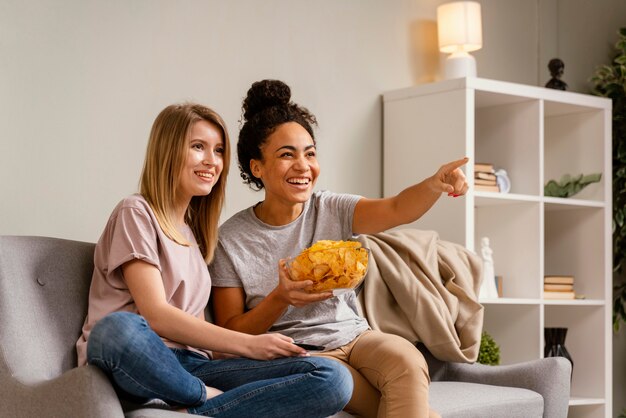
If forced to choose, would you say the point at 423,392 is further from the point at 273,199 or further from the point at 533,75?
the point at 533,75

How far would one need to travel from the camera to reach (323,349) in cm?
242

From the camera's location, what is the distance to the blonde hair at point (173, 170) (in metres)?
2.32

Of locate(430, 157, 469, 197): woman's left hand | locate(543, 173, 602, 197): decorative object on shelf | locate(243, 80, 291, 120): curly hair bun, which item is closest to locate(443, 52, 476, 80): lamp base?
locate(543, 173, 602, 197): decorative object on shelf

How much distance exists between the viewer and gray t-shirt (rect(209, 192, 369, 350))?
8.09 ft

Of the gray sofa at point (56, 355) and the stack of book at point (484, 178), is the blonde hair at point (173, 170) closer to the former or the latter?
the gray sofa at point (56, 355)

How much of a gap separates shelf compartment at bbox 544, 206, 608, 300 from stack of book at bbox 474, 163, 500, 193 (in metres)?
0.55

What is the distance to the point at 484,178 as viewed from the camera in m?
3.79

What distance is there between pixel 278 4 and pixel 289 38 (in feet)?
0.43

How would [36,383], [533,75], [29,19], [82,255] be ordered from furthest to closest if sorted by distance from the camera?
[533,75]
[29,19]
[82,255]
[36,383]

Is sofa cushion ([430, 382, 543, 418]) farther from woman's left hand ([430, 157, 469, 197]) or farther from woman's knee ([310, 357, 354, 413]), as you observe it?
woman's left hand ([430, 157, 469, 197])

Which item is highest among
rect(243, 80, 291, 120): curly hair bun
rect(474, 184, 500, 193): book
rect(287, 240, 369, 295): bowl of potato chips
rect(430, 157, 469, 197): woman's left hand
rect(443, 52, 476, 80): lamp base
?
rect(443, 52, 476, 80): lamp base

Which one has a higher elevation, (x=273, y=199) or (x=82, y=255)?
(x=273, y=199)

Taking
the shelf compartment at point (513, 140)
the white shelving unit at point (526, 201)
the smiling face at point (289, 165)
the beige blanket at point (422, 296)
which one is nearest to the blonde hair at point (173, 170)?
the smiling face at point (289, 165)

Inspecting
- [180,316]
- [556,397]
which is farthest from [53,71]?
[556,397]
